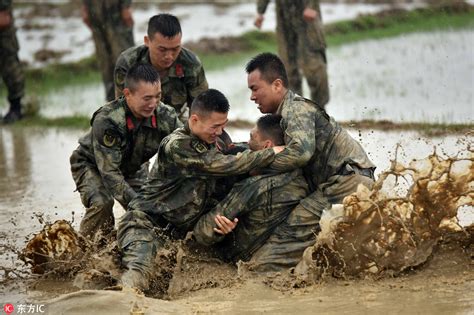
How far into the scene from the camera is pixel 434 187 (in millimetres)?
6336

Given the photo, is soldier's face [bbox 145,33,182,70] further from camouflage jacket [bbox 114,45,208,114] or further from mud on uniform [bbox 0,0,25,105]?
A: mud on uniform [bbox 0,0,25,105]

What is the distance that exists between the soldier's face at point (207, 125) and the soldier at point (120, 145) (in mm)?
765

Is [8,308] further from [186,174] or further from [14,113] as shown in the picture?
[14,113]

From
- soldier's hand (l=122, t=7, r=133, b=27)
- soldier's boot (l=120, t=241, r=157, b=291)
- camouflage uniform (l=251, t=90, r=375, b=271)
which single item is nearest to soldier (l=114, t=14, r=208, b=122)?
camouflage uniform (l=251, t=90, r=375, b=271)

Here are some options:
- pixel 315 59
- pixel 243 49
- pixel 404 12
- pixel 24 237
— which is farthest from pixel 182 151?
pixel 404 12

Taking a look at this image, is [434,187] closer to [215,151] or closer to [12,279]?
[215,151]

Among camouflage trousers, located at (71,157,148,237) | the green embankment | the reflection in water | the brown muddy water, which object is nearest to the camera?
the brown muddy water

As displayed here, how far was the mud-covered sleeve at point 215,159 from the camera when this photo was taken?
637 centimetres

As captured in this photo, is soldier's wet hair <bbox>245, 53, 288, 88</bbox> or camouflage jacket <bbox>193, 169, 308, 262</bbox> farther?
soldier's wet hair <bbox>245, 53, 288, 88</bbox>

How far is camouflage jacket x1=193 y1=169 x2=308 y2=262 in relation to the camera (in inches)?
255

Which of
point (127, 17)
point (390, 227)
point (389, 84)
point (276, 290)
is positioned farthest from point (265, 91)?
point (389, 84)

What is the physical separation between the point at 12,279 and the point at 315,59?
593 cm

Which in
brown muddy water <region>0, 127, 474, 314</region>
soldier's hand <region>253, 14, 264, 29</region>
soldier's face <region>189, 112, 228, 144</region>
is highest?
soldier's hand <region>253, 14, 264, 29</region>

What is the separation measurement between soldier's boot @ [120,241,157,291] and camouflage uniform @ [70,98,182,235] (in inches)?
25.3
